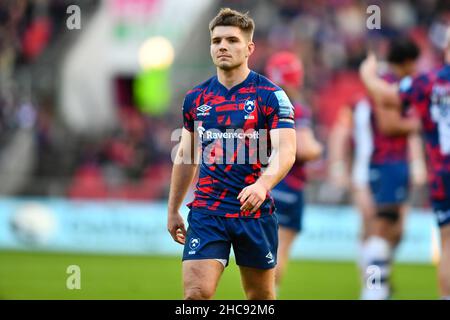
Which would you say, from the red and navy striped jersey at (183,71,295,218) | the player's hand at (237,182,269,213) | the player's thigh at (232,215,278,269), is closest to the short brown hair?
the red and navy striped jersey at (183,71,295,218)

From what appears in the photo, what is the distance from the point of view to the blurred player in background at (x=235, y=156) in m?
6.44

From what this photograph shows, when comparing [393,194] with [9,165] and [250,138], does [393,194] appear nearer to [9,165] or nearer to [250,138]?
[250,138]

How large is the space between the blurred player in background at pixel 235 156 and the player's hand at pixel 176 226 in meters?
0.19

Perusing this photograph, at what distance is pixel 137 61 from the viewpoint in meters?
24.8

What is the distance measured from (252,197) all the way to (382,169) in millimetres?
5550

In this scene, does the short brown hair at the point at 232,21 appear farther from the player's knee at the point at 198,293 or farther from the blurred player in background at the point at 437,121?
the blurred player in background at the point at 437,121

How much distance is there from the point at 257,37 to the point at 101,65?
4473 millimetres

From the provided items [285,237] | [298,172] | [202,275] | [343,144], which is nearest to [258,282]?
[202,275]

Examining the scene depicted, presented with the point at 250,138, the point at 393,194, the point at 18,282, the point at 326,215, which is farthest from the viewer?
the point at 326,215

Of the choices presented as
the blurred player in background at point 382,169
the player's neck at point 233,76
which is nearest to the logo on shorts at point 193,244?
the player's neck at point 233,76

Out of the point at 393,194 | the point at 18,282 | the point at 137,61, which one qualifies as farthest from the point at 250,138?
the point at 137,61

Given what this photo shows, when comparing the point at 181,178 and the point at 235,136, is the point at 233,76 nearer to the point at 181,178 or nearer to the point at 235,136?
the point at 235,136

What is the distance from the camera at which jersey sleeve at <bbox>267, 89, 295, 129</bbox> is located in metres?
6.43

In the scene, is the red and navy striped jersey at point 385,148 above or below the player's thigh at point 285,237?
above
